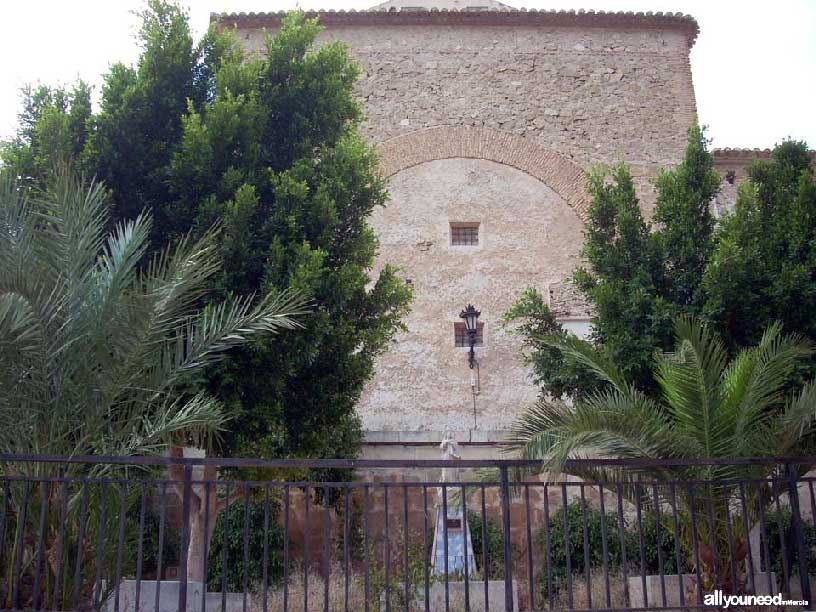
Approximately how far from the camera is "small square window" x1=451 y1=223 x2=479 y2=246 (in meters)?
14.9

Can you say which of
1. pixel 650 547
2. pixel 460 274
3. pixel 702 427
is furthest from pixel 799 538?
pixel 460 274

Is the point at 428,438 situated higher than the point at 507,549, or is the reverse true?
the point at 428,438

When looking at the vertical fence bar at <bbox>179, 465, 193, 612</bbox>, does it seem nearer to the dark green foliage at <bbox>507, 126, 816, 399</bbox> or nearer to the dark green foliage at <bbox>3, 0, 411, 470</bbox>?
the dark green foliage at <bbox>3, 0, 411, 470</bbox>

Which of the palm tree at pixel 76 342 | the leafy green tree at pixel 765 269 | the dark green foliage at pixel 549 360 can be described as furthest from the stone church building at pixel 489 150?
the palm tree at pixel 76 342

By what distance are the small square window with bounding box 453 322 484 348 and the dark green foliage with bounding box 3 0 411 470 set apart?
235 inches

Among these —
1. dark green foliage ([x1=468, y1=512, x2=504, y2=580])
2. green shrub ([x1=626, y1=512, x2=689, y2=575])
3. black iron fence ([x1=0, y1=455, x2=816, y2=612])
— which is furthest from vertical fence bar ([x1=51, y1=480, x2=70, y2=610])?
green shrub ([x1=626, y1=512, x2=689, y2=575])

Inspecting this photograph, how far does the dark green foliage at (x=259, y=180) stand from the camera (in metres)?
7.14

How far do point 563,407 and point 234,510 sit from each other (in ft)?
18.2

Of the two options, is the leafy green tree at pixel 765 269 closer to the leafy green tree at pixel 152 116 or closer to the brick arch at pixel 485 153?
the leafy green tree at pixel 152 116

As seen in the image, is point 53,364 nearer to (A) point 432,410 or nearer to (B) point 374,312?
(B) point 374,312

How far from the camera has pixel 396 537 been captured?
419 inches

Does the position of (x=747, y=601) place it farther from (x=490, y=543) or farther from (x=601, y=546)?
(x=490, y=543)

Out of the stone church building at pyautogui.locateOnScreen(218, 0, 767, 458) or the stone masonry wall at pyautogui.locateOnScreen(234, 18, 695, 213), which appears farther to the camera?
→ the stone masonry wall at pyautogui.locateOnScreen(234, 18, 695, 213)

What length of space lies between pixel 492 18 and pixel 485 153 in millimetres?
2872
